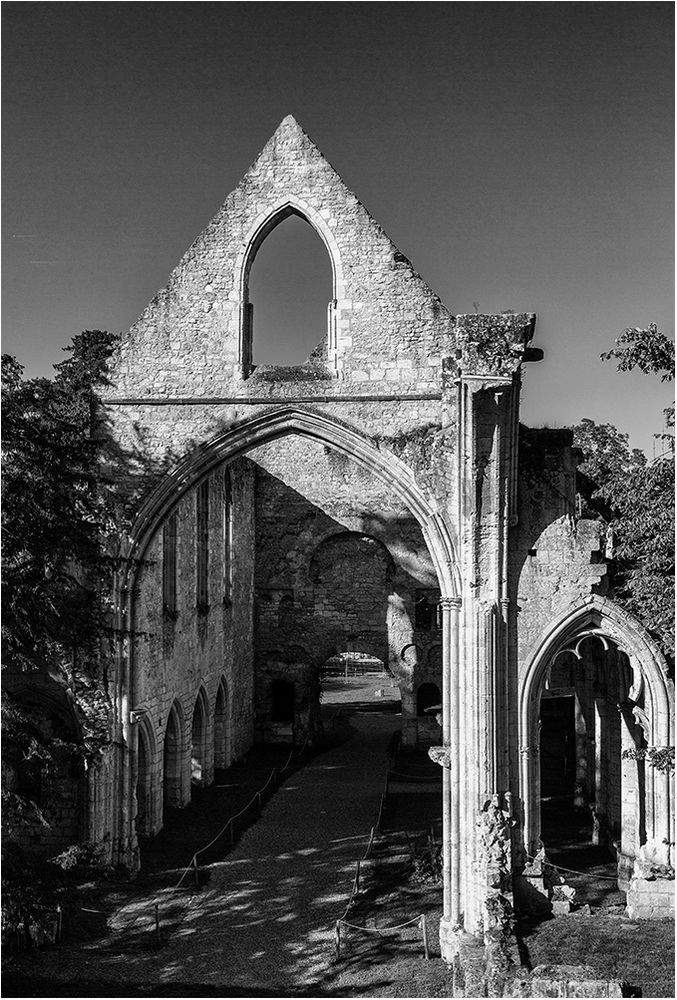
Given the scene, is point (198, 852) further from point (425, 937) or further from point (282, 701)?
point (282, 701)

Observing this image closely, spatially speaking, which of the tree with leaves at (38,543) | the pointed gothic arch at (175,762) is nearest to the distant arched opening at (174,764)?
the pointed gothic arch at (175,762)

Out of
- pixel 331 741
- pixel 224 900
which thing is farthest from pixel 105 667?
pixel 331 741

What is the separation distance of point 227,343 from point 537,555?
5.05 metres

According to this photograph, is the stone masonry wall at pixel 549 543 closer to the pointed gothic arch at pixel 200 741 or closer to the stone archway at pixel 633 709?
the stone archway at pixel 633 709

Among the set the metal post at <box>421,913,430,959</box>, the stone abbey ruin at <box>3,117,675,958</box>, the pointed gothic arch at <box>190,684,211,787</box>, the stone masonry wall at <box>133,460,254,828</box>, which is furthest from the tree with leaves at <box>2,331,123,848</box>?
the pointed gothic arch at <box>190,684,211,787</box>

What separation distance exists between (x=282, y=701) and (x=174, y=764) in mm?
7780

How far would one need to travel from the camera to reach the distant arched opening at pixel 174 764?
17812mm

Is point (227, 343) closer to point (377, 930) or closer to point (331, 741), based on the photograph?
point (377, 930)

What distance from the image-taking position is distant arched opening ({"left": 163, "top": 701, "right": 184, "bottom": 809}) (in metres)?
17.8

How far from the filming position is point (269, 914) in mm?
12758

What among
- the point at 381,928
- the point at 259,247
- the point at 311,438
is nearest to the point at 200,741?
the point at 381,928

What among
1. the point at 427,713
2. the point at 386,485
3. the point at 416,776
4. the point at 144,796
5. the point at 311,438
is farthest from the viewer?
the point at 427,713

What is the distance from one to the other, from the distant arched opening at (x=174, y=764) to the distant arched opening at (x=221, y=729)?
3773mm

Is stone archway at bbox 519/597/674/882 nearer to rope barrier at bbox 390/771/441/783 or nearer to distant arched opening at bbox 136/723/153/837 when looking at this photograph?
distant arched opening at bbox 136/723/153/837
